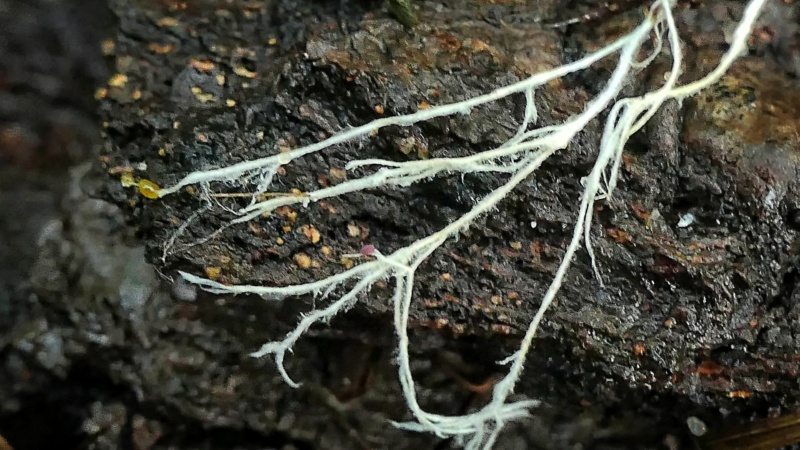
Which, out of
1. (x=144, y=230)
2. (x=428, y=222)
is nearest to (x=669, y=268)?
(x=428, y=222)

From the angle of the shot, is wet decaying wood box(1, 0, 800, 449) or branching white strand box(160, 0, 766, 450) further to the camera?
wet decaying wood box(1, 0, 800, 449)

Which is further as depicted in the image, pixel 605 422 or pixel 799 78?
pixel 605 422

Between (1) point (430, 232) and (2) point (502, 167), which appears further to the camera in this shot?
(1) point (430, 232)

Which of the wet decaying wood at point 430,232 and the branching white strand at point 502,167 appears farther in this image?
the wet decaying wood at point 430,232

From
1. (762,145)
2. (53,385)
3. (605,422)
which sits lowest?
(53,385)

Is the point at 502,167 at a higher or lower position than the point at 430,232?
higher

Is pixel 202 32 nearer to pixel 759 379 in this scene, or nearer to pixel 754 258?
pixel 754 258

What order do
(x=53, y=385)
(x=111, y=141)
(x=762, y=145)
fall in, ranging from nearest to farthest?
(x=762, y=145), (x=111, y=141), (x=53, y=385)

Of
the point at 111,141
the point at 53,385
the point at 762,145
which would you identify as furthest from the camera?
the point at 53,385
